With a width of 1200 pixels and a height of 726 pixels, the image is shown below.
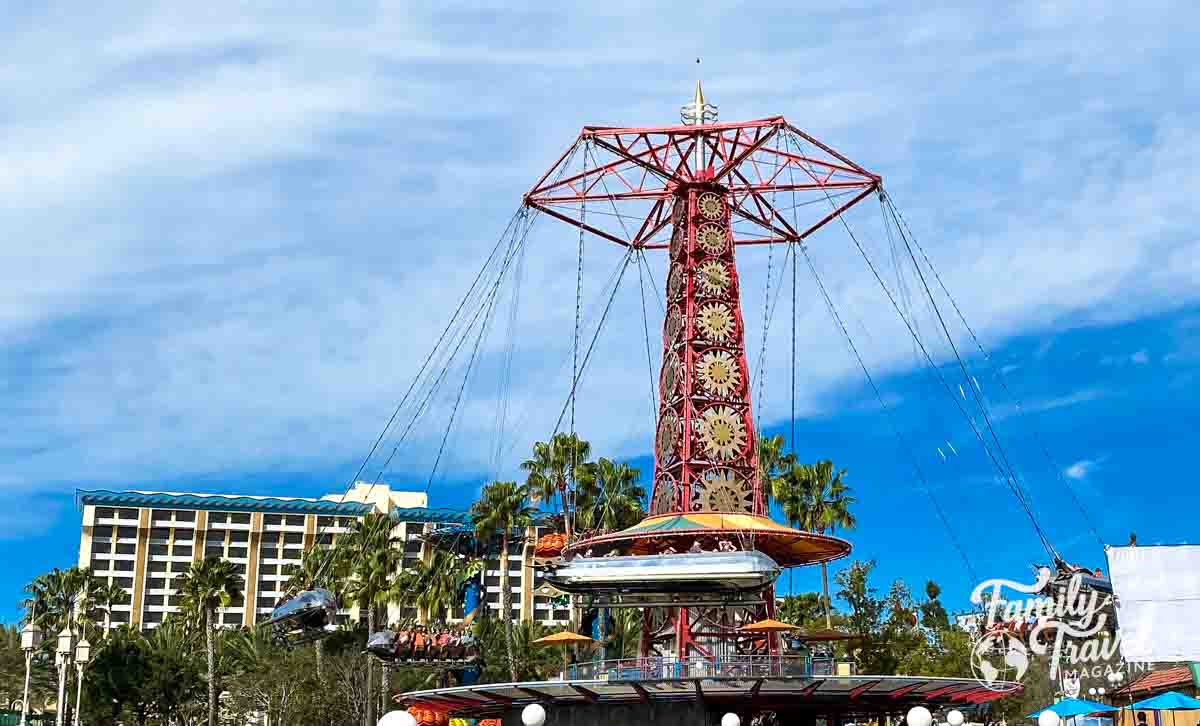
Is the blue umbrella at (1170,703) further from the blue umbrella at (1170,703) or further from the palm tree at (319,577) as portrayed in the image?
the palm tree at (319,577)

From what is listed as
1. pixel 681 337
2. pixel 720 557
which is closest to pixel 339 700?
pixel 681 337

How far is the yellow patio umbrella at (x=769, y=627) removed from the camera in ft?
145

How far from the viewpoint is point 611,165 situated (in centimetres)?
5525

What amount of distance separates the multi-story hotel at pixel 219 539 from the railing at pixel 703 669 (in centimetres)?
11016

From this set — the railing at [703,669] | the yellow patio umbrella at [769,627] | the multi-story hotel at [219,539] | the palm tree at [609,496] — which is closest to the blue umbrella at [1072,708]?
the railing at [703,669]

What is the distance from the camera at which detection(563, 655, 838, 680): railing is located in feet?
132

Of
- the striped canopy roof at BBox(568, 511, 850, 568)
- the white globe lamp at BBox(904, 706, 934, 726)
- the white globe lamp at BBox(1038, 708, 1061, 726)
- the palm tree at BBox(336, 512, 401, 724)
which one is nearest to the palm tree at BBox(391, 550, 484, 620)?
the palm tree at BBox(336, 512, 401, 724)

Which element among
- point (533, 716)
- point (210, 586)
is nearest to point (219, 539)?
point (210, 586)

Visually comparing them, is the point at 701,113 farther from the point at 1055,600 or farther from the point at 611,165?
the point at 1055,600

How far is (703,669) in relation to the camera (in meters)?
42.0

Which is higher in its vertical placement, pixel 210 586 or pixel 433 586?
pixel 210 586

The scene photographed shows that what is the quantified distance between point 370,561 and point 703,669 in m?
32.1

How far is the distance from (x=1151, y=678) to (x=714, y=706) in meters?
23.9

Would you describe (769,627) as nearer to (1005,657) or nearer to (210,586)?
(1005,657)
